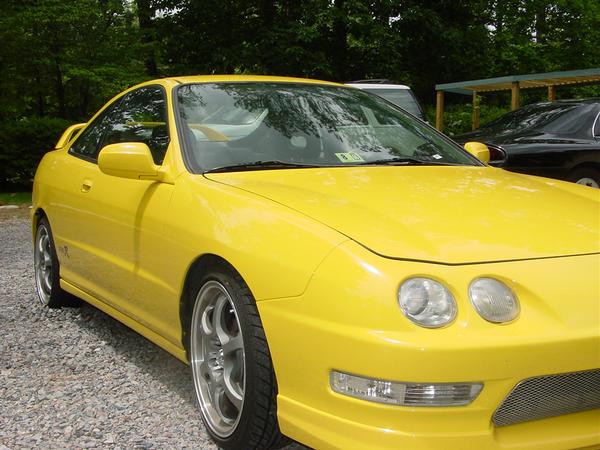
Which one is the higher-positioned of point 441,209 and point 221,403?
point 441,209

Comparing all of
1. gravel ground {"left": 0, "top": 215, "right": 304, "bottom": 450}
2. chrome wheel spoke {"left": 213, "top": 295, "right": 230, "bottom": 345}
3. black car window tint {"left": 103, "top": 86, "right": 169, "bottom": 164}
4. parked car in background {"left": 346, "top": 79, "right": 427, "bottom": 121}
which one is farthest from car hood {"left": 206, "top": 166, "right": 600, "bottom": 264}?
parked car in background {"left": 346, "top": 79, "right": 427, "bottom": 121}

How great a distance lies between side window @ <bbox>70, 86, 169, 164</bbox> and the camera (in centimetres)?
364

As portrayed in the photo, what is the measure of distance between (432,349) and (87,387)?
6.98 feet

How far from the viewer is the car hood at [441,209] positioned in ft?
7.54

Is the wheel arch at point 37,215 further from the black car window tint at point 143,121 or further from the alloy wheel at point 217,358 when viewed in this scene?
the alloy wheel at point 217,358

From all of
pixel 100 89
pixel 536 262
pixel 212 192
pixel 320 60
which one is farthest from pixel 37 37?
pixel 536 262

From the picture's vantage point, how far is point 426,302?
2.11 metres

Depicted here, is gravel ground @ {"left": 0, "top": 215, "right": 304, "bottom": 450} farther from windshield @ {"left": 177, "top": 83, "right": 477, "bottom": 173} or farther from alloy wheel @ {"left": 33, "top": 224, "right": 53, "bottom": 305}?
windshield @ {"left": 177, "top": 83, "right": 477, "bottom": 173}

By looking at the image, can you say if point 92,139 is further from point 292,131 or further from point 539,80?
A: point 539,80

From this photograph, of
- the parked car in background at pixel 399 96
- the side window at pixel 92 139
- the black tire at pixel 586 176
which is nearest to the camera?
the side window at pixel 92 139

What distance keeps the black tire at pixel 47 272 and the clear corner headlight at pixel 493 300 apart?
334cm

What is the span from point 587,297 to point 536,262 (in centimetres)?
18

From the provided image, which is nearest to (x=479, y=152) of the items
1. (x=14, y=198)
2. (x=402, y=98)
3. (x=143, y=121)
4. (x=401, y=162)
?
(x=401, y=162)

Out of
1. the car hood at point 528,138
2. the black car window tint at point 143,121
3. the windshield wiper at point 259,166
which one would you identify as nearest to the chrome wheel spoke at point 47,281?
the black car window tint at point 143,121
